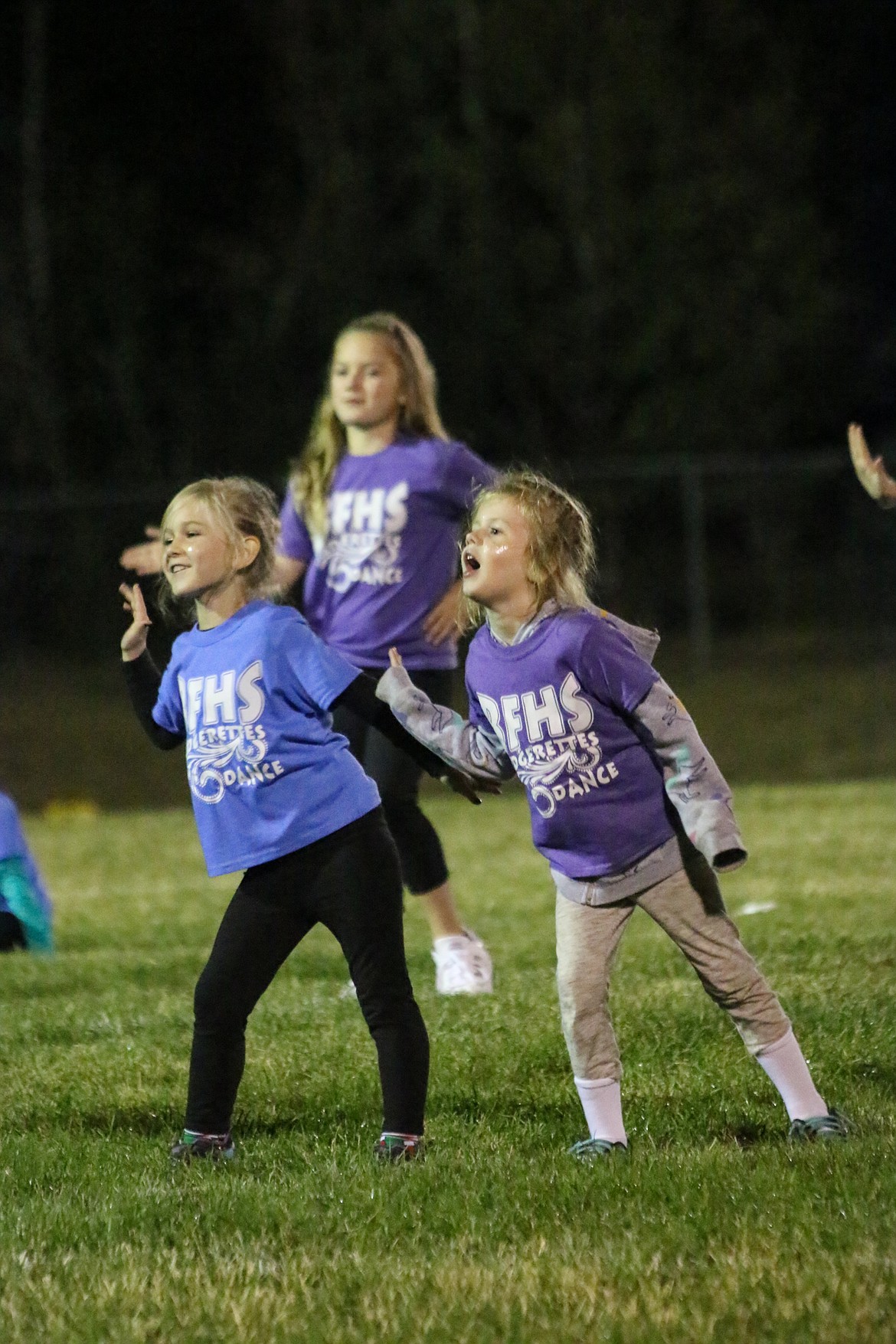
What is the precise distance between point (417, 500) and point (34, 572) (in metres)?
13.2

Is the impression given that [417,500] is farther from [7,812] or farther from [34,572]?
[34,572]

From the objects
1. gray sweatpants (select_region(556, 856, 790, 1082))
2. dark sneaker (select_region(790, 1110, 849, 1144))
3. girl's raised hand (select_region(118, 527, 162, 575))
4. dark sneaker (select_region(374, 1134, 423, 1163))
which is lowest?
dark sneaker (select_region(790, 1110, 849, 1144))

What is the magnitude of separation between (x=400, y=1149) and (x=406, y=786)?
1.92m

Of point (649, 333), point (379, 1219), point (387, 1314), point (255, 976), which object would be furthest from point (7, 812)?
point (649, 333)

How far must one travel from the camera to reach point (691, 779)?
13.0 feet

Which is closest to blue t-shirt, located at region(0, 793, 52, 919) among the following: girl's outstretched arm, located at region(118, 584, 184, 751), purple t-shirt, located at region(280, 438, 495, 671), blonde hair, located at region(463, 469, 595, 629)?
girl's outstretched arm, located at region(118, 584, 184, 751)

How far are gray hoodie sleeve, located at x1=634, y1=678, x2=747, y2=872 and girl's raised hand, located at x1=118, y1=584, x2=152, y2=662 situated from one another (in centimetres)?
124

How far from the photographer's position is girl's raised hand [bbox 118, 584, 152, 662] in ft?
14.8

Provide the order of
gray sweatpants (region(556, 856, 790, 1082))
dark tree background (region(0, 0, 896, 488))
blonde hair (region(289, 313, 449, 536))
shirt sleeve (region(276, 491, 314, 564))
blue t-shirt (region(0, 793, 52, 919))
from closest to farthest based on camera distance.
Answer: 1. gray sweatpants (region(556, 856, 790, 1082))
2. blue t-shirt (region(0, 793, 52, 919))
3. blonde hair (region(289, 313, 449, 536))
4. shirt sleeve (region(276, 491, 314, 564))
5. dark tree background (region(0, 0, 896, 488))

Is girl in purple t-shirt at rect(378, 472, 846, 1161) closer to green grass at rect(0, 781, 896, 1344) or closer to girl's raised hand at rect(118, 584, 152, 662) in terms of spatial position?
green grass at rect(0, 781, 896, 1344)

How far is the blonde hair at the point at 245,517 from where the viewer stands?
4.41 meters

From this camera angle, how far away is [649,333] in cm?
2194

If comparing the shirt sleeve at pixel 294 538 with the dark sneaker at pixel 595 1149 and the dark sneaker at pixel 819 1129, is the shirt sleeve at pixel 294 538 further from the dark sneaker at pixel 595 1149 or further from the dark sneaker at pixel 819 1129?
the dark sneaker at pixel 819 1129

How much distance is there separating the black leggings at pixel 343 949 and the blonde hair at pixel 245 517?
654 millimetres
